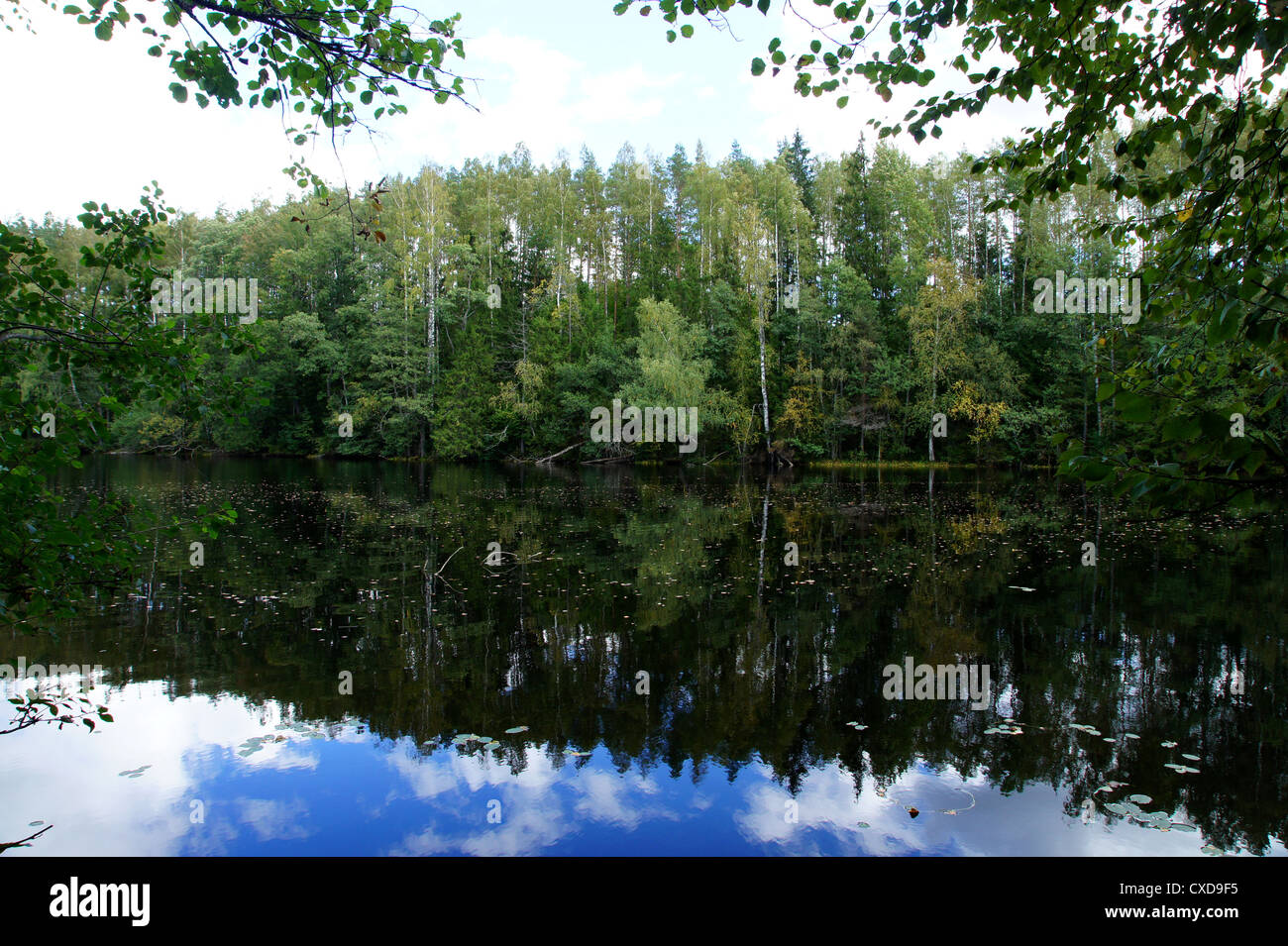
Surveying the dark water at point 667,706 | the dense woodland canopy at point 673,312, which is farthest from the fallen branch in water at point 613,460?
the dark water at point 667,706

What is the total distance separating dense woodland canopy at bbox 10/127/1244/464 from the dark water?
24555 mm

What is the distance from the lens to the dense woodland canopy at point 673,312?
3609 cm

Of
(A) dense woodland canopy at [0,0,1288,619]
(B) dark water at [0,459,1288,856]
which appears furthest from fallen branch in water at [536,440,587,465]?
(B) dark water at [0,459,1288,856]

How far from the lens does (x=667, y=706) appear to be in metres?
6.25

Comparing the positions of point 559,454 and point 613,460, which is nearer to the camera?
point 559,454

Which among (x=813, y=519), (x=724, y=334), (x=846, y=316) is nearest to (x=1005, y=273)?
(x=846, y=316)

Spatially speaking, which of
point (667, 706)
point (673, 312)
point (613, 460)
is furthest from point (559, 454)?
point (667, 706)

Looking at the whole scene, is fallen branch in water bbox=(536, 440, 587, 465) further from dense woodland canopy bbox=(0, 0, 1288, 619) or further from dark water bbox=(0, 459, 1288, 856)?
dark water bbox=(0, 459, 1288, 856)

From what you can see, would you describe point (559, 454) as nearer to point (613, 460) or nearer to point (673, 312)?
point (613, 460)

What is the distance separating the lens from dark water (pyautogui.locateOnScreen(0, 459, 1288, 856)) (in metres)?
4.49

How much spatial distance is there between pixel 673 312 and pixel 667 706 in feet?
107

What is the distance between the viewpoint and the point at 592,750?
18.0 ft
